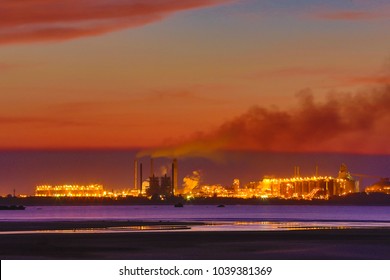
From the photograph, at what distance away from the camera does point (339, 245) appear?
6825cm

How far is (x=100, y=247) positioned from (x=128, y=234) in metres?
17.9

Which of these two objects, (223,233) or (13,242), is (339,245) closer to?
(223,233)

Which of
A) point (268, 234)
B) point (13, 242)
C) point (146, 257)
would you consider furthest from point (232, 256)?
point (268, 234)

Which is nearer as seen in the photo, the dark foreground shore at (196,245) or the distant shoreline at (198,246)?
the distant shoreline at (198,246)

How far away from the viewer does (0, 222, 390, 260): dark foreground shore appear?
193 feet

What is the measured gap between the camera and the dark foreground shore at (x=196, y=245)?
5869 cm

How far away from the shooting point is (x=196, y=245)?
67062mm

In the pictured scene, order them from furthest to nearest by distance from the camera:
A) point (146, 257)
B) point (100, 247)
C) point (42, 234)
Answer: point (42, 234)
point (100, 247)
point (146, 257)

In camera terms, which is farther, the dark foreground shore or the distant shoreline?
the dark foreground shore

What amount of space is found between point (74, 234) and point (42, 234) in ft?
8.80

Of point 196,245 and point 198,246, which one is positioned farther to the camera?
point 196,245
